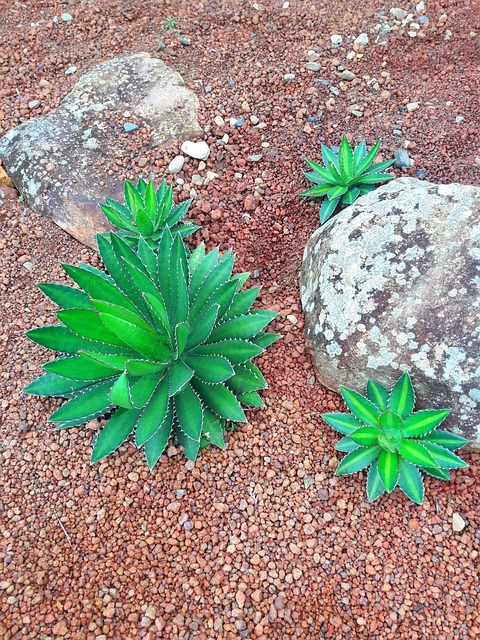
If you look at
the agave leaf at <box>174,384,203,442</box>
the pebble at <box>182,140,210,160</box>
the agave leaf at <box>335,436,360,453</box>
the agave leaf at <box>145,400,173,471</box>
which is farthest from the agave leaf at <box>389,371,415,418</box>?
the pebble at <box>182,140,210,160</box>

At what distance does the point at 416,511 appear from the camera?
2.32m

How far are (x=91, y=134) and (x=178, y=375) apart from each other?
6.88 feet

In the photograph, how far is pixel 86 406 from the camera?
234 centimetres

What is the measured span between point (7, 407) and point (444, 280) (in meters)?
2.14

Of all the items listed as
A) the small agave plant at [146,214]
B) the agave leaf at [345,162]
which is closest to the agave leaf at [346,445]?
the small agave plant at [146,214]

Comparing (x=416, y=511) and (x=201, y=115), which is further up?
Result: (x=201, y=115)

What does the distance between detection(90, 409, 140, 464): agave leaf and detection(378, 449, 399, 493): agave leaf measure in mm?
1059

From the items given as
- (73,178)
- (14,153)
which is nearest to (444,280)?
(73,178)

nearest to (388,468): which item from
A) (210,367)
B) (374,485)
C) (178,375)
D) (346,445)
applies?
(374,485)

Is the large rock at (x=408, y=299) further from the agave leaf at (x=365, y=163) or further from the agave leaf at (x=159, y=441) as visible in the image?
the agave leaf at (x=159, y=441)

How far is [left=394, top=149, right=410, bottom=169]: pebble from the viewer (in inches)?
135

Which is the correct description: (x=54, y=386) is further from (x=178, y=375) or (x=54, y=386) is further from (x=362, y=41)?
(x=362, y=41)

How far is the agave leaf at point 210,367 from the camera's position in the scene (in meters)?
2.23

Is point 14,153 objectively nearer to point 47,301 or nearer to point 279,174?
point 47,301
